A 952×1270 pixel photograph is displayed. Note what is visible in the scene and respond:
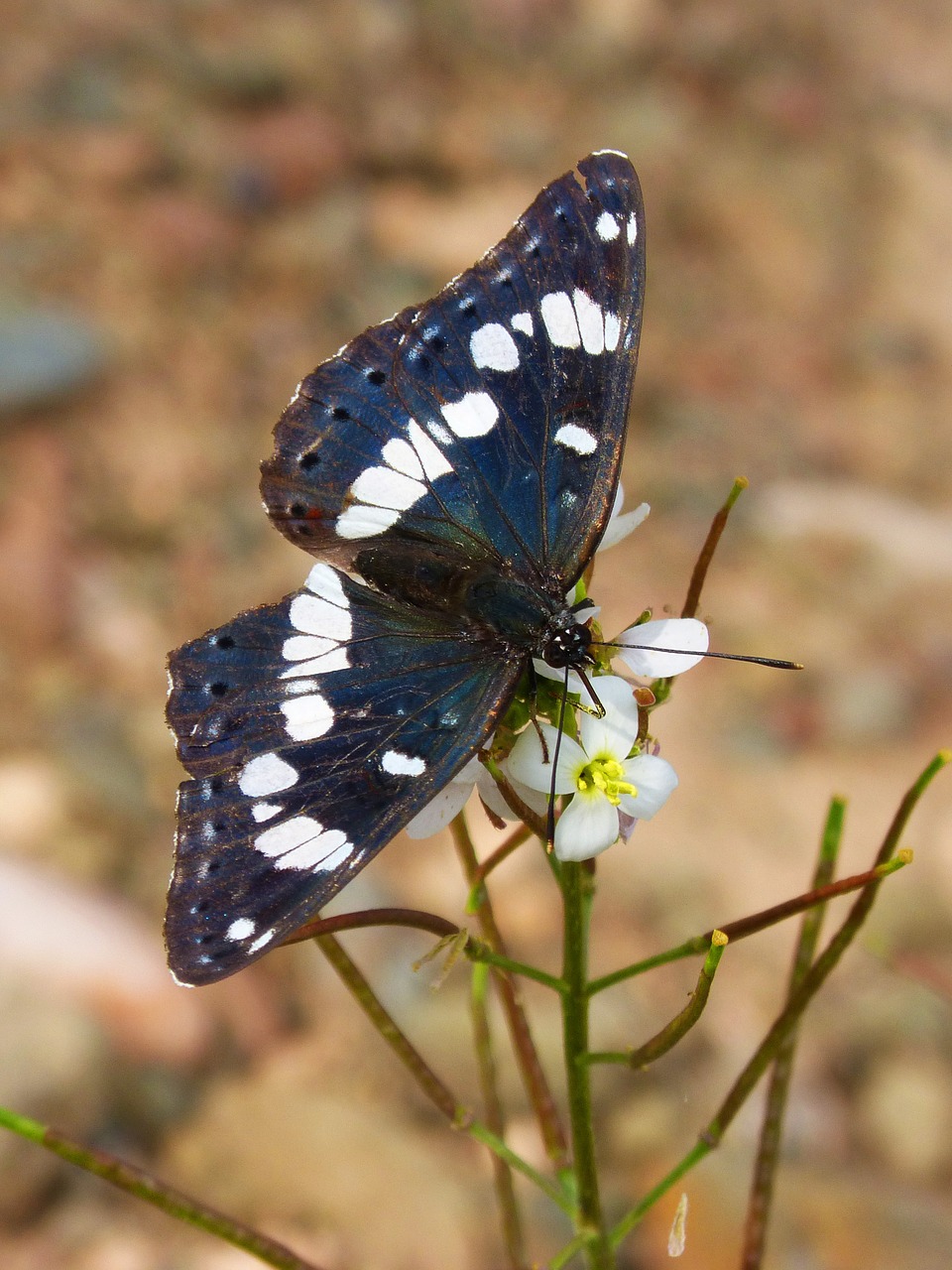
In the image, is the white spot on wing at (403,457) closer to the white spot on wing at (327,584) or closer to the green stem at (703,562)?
the white spot on wing at (327,584)

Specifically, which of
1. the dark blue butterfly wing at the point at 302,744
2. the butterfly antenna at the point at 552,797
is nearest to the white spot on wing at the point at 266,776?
the dark blue butterfly wing at the point at 302,744

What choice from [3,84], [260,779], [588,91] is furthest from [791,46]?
[260,779]

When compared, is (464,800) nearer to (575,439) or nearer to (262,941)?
(262,941)

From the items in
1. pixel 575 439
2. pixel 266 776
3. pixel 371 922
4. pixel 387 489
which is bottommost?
pixel 371 922

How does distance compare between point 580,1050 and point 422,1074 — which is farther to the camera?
point 422,1074

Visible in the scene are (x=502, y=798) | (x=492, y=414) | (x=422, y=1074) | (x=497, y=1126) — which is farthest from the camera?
(x=492, y=414)

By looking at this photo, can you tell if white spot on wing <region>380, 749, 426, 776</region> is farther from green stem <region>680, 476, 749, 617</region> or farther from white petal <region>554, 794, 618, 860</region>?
green stem <region>680, 476, 749, 617</region>

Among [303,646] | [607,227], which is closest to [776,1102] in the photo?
[303,646]

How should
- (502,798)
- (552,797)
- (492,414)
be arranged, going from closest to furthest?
(552,797) → (502,798) → (492,414)
